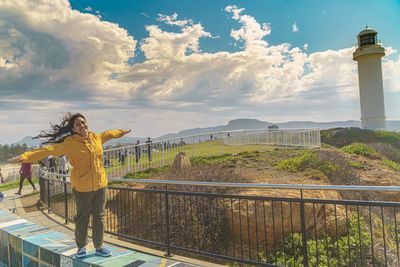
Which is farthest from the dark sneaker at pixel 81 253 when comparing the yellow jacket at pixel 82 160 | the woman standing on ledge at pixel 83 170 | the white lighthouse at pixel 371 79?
the white lighthouse at pixel 371 79

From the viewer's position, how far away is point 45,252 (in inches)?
156

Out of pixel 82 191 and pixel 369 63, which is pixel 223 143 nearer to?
pixel 82 191

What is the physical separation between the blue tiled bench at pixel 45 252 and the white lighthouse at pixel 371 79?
120 ft

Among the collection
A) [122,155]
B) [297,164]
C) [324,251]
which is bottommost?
[324,251]

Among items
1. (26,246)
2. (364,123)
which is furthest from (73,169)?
(364,123)

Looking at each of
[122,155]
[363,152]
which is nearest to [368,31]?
[363,152]

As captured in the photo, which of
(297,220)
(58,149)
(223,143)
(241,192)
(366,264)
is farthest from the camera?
(223,143)

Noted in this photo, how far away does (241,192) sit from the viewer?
948cm

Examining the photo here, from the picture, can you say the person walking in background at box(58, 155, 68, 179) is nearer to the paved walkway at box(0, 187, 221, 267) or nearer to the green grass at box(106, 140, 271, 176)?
the green grass at box(106, 140, 271, 176)

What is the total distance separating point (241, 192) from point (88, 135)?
20.6 feet

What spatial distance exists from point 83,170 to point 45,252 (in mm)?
1137

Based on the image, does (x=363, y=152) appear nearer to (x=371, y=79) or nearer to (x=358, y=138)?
(x=358, y=138)

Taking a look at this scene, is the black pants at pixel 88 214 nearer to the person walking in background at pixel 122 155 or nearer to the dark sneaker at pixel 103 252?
the dark sneaker at pixel 103 252

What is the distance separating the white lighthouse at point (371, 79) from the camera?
34.8 meters
